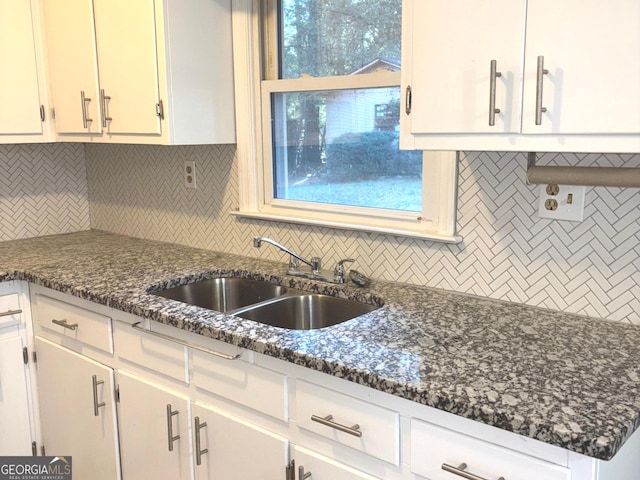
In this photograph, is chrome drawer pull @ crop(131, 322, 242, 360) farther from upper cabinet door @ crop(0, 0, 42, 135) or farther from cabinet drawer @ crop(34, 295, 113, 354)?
upper cabinet door @ crop(0, 0, 42, 135)

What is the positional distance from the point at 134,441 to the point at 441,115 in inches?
56.7

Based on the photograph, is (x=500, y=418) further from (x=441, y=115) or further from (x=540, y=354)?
(x=441, y=115)

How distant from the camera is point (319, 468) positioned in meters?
1.50

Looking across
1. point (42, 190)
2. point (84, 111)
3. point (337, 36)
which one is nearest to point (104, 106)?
point (84, 111)

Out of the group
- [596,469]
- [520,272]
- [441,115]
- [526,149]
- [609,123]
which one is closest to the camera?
[596,469]

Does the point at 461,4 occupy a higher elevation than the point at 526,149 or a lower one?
higher

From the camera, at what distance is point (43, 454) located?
8.04 feet

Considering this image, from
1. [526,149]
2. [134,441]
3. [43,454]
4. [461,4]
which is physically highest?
[461,4]

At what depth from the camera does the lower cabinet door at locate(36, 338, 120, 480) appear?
2123 mm

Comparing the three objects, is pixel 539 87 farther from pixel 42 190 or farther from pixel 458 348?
pixel 42 190

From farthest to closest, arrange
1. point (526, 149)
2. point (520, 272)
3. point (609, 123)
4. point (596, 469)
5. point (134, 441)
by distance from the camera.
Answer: point (134, 441)
point (520, 272)
point (526, 149)
point (609, 123)
point (596, 469)

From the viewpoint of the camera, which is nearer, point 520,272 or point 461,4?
point 461,4

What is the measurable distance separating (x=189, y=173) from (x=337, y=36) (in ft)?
2.97

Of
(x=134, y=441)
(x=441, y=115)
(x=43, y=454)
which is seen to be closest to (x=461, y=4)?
(x=441, y=115)
